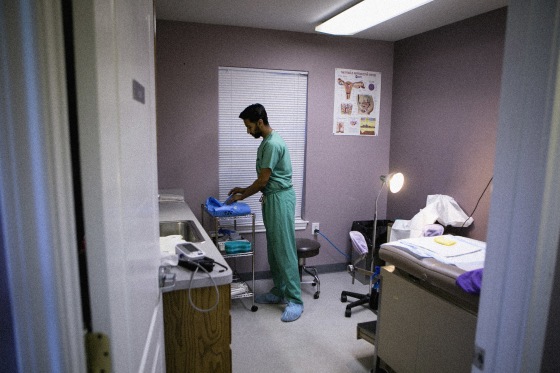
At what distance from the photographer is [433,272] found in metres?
1.55

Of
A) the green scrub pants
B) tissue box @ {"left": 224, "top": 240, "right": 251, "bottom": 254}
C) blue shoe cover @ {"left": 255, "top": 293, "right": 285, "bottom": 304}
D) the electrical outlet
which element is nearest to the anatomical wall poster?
the electrical outlet

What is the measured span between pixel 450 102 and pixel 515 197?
2.79 m

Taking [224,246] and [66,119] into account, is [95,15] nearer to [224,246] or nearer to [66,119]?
[66,119]

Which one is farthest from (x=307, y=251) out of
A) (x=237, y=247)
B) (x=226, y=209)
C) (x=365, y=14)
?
(x=365, y=14)

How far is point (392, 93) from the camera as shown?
3893 millimetres

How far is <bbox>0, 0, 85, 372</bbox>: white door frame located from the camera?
45 centimetres

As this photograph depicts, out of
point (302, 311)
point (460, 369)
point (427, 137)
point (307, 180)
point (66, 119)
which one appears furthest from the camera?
point (307, 180)

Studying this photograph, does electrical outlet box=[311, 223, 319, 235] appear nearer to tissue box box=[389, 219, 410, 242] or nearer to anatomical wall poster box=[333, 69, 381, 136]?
tissue box box=[389, 219, 410, 242]

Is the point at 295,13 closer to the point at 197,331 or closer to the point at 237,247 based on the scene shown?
the point at 237,247

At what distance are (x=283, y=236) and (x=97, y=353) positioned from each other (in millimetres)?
2352

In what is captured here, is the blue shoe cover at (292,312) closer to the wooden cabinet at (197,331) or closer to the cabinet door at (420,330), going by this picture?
the cabinet door at (420,330)

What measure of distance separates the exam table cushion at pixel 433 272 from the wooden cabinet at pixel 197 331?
0.88 meters

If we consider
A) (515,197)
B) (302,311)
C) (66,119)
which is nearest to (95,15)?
(66,119)

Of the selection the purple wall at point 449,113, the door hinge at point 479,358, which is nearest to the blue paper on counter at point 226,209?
the purple wall at point 449,113
